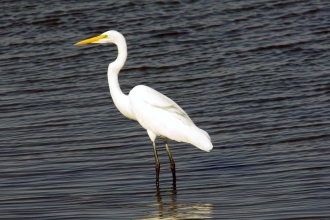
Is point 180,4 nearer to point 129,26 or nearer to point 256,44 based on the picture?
point 129,26

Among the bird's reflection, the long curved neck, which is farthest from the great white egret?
the bird's reflection

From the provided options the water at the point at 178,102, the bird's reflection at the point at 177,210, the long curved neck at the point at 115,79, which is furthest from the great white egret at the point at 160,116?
the bird's reflection at the point at 177,210

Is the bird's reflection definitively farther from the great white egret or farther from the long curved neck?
the long curved neck

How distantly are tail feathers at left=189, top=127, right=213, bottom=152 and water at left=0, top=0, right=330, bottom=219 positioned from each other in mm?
290

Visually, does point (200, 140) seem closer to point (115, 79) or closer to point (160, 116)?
point (160, 116)

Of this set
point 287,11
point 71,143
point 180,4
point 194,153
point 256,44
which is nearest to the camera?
point 194,153

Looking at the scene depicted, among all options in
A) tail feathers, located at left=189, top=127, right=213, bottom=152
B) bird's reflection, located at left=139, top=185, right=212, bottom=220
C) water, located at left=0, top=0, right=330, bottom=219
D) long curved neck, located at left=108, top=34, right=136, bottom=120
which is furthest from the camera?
long curved neck, located at left=108, top=34, right=136, bottom=120

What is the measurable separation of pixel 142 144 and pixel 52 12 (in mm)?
8199

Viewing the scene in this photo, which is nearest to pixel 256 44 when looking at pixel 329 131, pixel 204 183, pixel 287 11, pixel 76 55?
pixel 287 11

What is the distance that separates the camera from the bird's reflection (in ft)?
20.0

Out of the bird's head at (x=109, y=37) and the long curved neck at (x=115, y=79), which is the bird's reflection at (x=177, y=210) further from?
A: the bird's head at (x=109, y=37)

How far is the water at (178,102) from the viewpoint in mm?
6543

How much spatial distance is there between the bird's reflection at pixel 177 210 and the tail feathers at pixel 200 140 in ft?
1.99

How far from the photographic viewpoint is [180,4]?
15.8m
